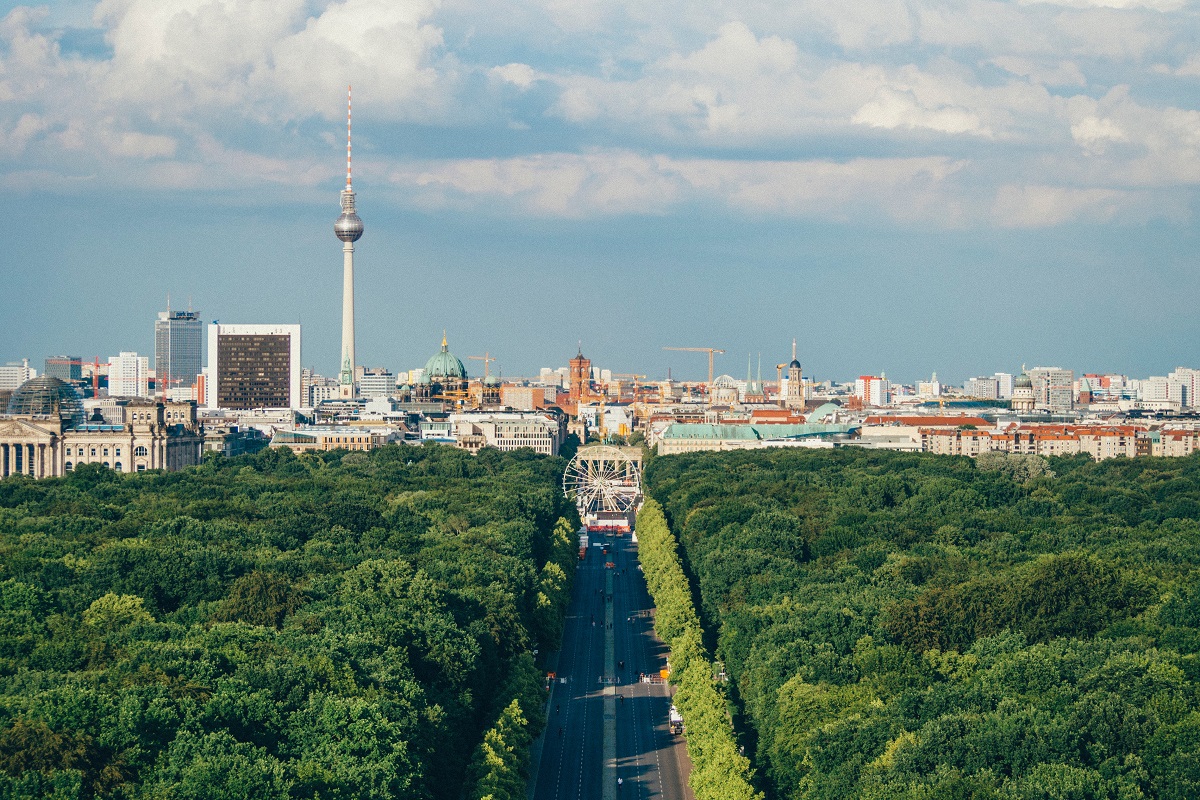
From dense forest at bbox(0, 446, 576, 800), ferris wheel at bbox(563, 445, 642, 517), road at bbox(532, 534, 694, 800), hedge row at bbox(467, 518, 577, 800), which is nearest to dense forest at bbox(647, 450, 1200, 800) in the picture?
road at bbox(532, 534, 694, 800)

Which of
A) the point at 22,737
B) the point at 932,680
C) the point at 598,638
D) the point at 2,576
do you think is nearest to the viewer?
the point at 22,737

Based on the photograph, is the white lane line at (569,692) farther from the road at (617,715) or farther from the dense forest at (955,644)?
the dense forest at (955,644)

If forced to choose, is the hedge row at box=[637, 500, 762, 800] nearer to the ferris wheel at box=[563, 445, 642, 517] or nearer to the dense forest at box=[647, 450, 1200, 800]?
the dense forest at box=[647, 450, 1200, 800]

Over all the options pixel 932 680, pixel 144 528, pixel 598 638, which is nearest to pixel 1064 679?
pixel 932 680

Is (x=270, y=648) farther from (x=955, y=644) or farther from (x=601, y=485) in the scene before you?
(x=601, y=485)

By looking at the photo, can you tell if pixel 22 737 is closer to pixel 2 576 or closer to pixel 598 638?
pixel 2 576
